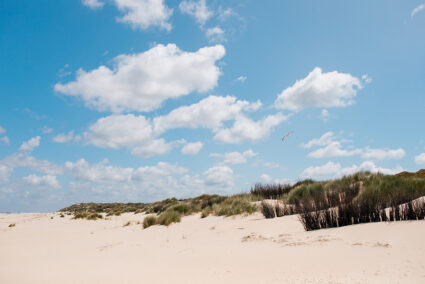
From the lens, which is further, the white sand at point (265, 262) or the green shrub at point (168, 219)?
the green shrub at point (168, 219)

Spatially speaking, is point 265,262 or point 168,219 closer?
point 265,262

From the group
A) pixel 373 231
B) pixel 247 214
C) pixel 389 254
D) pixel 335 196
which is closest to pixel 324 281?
pixel 389 254

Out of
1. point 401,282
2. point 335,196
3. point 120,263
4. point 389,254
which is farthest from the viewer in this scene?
point 335,196

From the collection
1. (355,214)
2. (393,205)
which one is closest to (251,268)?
(355,214)

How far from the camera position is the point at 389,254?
12.3ft

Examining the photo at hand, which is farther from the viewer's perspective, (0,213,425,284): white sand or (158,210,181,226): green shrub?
(158,210,181,226): green shrub

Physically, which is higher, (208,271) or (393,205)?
(393,205)

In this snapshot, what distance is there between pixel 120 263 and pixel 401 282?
4044 mm

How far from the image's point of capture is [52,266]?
4.89 meters

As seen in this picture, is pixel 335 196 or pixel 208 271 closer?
pixel 208 271

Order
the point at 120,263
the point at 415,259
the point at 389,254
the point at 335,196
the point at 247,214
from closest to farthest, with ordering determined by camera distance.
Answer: the point at 415,259
the point at 389,254
the point at 120,263
the point at 335,196
the point at 247,214

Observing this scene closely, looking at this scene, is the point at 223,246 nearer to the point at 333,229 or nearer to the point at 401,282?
the point at 333,229

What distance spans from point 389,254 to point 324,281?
1328 millimetres

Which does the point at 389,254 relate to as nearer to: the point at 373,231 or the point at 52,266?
the point at 373,231
